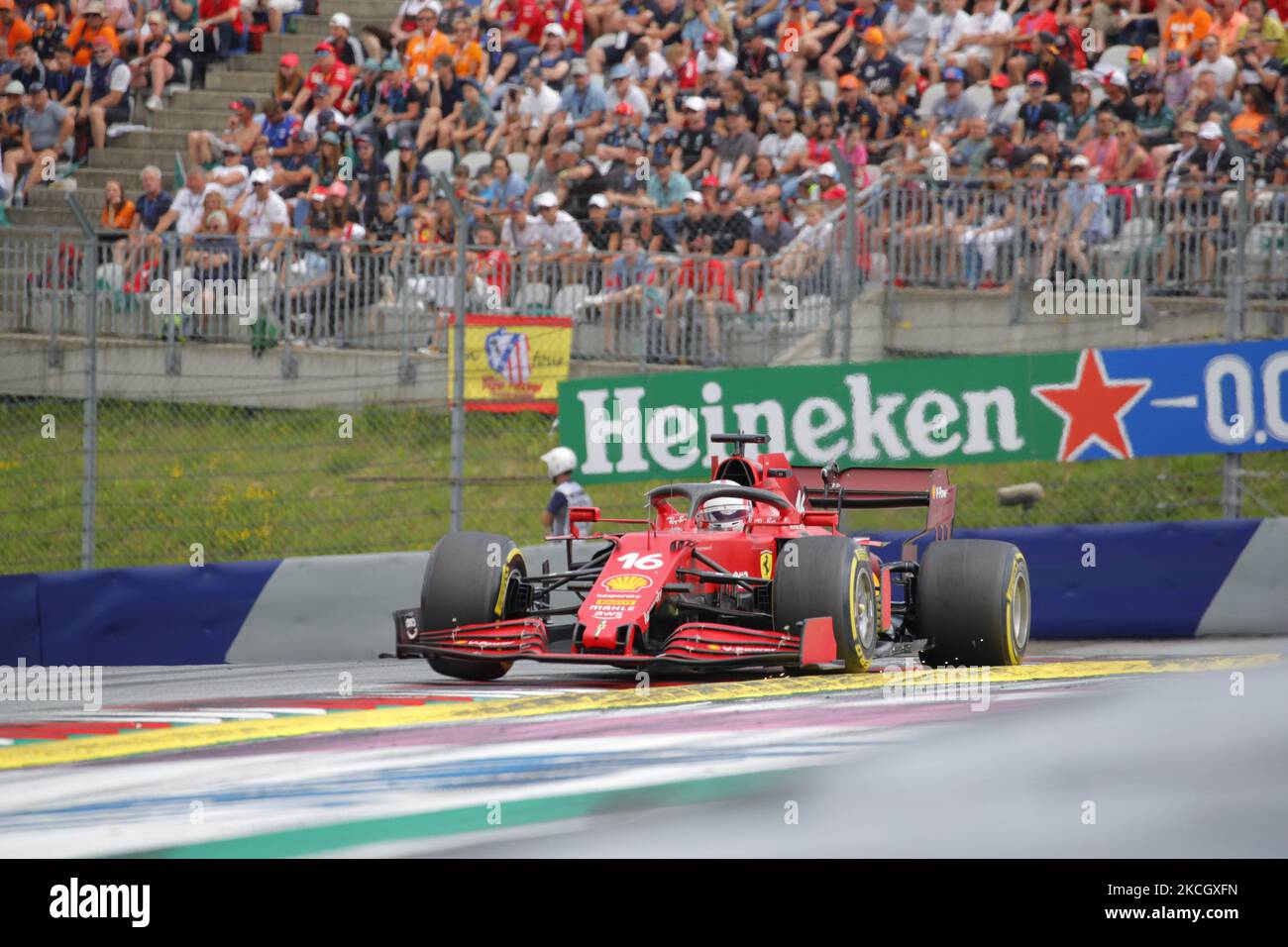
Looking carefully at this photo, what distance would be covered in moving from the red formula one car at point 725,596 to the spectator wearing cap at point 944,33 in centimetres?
808

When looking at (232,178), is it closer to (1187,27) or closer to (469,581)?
(1187,27)

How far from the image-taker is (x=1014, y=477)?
13352mm

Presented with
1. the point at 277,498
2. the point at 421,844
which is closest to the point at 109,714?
the point at 421,844

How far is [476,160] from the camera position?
57.6ft

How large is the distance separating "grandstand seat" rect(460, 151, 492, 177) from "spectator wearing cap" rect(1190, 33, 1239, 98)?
668cm

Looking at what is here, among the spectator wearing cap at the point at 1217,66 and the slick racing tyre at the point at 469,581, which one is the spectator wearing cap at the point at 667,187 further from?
the slick racing tyre at the point at 469,581

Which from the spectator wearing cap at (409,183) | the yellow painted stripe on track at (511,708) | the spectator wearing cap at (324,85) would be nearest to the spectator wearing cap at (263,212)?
the spectator wearing cap at (409,183)

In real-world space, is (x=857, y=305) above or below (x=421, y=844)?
above

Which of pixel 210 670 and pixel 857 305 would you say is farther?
pixel 857 305

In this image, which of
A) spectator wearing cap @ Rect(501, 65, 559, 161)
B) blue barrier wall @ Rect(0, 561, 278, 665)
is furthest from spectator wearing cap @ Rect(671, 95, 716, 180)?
blue barrier wall @ Rect(0, 561, 278, 665)

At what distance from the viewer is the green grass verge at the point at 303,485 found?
12180mm

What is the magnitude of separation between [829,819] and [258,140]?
1634 cm

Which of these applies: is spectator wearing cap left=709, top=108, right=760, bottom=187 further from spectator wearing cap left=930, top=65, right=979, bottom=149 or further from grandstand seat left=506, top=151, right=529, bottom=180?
grandstand seat left=506, top=151, right=529, bottom=180
